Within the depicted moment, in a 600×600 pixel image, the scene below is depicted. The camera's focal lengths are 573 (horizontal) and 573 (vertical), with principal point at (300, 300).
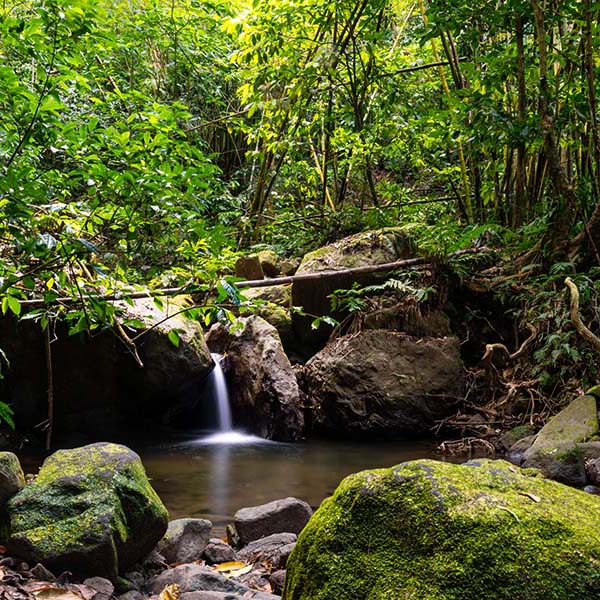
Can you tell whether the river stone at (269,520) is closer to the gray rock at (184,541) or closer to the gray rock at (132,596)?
the gray rock at (184,541)

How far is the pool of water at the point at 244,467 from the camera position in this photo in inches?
195

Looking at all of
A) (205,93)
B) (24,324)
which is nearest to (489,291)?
(24,324)

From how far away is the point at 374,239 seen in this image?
8.20 metres

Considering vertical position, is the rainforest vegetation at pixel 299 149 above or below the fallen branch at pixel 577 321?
above

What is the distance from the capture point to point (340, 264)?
805cm

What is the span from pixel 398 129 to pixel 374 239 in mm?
1726

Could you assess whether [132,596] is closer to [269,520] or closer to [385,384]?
[269,520]

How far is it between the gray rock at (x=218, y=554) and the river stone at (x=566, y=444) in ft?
9.06

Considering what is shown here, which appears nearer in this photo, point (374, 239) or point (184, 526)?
point (184, 526)

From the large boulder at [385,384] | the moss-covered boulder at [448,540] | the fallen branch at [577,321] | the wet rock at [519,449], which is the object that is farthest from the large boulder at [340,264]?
the moss-covered boulder at [448,540]

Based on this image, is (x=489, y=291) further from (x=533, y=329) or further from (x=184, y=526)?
(x=184, y=526)

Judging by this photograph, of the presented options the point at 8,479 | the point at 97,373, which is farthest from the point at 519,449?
the point at 97,373

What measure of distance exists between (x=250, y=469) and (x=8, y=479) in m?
3.14

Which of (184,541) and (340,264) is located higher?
(340,264)
